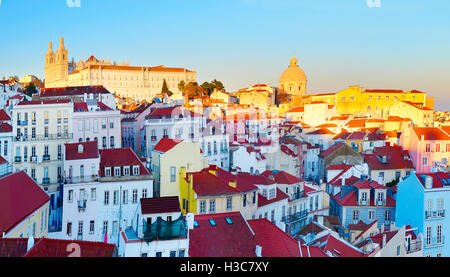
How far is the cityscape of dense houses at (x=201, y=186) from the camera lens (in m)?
6.56

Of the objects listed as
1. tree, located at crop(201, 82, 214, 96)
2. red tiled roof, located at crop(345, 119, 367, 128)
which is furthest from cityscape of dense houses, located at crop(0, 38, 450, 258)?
tree, located at crop(201, 82, 214, 96)

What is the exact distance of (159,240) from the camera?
6121 mm

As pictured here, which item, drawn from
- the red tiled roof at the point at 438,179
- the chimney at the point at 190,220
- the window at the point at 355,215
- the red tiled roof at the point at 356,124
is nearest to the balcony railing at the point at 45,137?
the chimney at the point at 190,220

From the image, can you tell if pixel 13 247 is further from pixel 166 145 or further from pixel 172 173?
pixel 166 145

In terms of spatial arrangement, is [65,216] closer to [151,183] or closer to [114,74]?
[151,183]

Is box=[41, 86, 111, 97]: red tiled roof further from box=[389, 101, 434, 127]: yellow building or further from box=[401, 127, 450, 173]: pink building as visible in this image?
box=[389, 101, 434, 127]: yellow building

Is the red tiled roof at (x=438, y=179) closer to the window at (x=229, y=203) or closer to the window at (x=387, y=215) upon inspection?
the window at (x=387, y=215)

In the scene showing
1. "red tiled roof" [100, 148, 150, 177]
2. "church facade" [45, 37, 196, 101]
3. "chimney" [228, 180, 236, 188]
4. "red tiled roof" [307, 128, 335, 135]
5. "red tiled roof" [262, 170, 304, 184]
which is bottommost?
"red tiled roof" [262, 170, 304, 184]

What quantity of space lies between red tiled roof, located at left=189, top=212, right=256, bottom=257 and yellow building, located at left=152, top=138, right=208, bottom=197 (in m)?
3.24

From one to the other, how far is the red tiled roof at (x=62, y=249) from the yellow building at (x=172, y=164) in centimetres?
530

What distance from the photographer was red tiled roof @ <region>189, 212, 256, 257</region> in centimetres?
643

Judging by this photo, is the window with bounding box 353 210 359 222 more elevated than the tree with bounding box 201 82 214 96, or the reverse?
the tree with bounding box 201 82 214 96
